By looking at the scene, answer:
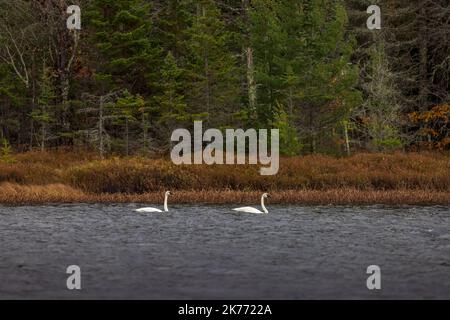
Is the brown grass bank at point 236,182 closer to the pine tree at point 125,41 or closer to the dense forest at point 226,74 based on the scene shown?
the dense forest at point 226,74

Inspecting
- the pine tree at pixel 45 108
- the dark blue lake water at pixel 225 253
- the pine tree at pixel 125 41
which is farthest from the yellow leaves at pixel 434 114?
the pine tree at pixel 45 108

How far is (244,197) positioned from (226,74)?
470 inches

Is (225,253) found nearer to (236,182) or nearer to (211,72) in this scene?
(236,182)

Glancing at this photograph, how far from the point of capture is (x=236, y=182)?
25.6 meters

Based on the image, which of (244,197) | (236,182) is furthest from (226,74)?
(244,197)

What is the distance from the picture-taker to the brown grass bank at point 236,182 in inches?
903

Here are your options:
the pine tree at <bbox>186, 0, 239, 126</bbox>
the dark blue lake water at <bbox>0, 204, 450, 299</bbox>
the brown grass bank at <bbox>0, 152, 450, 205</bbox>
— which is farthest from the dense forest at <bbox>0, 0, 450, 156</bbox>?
the dark blue lake water at <bbox>0, 204, 450, 299</bbox>

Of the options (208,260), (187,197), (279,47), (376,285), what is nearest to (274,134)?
(279,47)

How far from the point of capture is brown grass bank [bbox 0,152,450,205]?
2294 centimetres

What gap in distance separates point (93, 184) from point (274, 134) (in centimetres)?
784

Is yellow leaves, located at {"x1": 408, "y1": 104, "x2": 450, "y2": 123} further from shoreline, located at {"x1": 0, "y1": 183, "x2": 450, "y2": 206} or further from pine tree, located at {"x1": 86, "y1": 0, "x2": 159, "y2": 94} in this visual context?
pine tree, located at {"x1": 86, "y1": 0, "x2": 159, "y2": 94}

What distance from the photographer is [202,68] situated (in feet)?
108

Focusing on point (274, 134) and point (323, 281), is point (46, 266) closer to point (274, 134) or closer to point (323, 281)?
point (323, 281)

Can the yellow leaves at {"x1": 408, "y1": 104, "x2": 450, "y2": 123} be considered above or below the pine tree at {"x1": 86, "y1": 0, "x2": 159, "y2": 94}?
below
